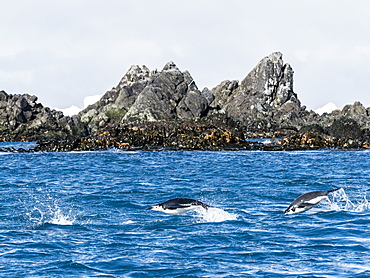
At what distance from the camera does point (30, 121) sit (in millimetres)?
107875

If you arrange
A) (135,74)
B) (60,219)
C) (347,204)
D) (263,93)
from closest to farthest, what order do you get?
1. (60,219)
2. (347,204)
3. (135,74)
4. (263,93)

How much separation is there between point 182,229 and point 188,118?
218 feet

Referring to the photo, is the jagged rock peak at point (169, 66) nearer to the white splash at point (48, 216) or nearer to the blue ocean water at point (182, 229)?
the blue ocean water at point (182, 229)

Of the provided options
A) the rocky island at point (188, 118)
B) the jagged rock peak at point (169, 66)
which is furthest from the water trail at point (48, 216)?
the jagged rock peak at point (169, 66)

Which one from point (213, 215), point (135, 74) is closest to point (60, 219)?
point (213, 215)

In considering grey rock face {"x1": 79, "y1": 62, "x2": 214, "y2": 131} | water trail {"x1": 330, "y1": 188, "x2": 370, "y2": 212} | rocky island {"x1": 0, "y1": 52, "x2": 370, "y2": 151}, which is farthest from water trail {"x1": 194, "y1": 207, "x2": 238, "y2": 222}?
grey rock face {"x1": 79, "y1": 62, "x2": 214, "y2": 131}

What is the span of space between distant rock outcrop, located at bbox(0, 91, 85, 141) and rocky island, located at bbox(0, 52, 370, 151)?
0.67ft

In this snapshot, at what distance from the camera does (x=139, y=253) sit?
36.7ft

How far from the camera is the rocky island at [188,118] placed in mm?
52562

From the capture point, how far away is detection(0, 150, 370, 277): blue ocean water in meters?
10.2

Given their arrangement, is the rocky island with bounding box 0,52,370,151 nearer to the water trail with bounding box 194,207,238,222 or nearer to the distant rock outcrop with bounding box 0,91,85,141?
the distant rock outcrop with bounding box 0,91,85,141

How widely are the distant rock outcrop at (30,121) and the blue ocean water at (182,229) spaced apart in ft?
241

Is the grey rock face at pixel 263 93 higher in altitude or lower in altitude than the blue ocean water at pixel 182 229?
higher

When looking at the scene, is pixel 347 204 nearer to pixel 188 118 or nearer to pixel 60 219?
pixel 60 219
